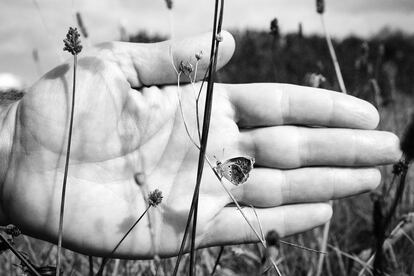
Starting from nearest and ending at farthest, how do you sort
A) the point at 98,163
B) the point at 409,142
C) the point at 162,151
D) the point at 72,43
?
the point at 409,142 < the point at 72,43 < the point at 98,163 < the point at 162,151

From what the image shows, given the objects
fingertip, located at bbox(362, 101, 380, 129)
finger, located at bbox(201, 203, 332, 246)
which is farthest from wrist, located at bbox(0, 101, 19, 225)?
fingertip, located at bbox(362, 101, 380, 129)

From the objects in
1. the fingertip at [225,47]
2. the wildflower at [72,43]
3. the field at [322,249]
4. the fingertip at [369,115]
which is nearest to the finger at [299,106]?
the fingertip at [369,115]

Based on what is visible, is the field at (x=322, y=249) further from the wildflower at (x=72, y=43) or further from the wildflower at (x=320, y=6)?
the wildflower at (x=72, y=43)

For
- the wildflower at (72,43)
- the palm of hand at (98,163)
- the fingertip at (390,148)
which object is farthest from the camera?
the fingertip at (390,148)

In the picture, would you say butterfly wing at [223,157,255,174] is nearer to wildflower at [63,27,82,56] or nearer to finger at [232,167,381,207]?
finger at [232,167,381,207]

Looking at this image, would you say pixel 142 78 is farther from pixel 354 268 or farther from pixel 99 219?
pixel 354 268

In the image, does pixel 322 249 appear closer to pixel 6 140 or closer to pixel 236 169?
pixel 236 169

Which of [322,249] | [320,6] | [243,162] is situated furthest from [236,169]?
[320,6]
